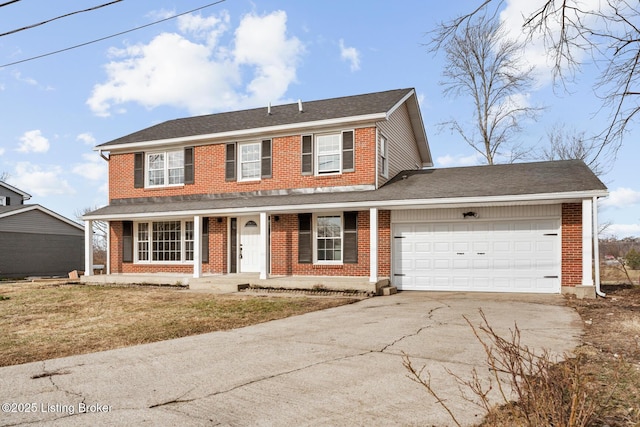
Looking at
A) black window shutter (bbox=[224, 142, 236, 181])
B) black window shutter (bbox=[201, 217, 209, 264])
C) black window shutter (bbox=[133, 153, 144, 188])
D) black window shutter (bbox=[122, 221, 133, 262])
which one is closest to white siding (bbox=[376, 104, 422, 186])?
black window shutter (bbox=[224, 142, 236, 181])

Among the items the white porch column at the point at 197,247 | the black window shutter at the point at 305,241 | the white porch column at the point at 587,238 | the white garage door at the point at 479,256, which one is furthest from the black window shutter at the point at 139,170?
the white porch column at the point at 587,238

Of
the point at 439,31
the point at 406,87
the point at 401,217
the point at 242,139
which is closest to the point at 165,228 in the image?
the point at 242,139

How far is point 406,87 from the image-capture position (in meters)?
18.8

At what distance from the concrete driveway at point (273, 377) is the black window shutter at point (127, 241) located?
39.4ft

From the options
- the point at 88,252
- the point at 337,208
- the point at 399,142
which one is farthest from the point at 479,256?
the point at 88,252

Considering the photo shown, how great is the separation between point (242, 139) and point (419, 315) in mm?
10409

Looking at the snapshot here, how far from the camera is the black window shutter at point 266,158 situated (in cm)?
1705

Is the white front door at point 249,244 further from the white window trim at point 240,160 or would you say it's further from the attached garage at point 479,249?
the attached garage at point 479,249

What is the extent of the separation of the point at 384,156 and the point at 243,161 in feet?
17.7

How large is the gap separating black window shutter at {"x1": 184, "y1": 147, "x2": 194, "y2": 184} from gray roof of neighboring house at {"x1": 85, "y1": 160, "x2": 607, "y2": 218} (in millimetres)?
733

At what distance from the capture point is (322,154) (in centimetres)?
1636

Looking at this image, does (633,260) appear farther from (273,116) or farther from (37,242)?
(37,242)

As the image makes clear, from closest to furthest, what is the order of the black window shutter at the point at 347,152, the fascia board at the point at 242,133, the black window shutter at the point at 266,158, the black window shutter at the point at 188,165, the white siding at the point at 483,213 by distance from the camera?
the white siding at the point at 483,213 < the fascia board at the point at 242,133 < the black window shutter at the point at 347,152 < the black window shutter at the point at 266,158 < the black window shutter at the point at 188,165

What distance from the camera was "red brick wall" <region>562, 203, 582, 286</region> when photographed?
1320 centimetres
